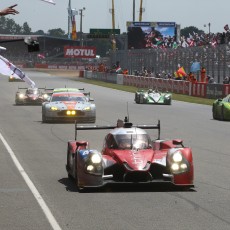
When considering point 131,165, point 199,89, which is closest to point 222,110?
point 131,165

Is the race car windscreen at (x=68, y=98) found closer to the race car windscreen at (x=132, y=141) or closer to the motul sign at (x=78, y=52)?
the race car windscreen at (x=132, y=141)

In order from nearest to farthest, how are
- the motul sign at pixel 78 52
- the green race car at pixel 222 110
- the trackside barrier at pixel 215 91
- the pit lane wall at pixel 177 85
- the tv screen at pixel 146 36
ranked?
the green race car at pixel 222 110
the trackside barrier at pixel 215 91
the pit lane wall at pixel 177 85
the tv screen at pixel 146 36
the motul sign at pixel 78 52

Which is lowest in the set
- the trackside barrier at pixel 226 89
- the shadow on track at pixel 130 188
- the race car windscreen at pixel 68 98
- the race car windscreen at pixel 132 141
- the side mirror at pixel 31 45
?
the trackside barrier at pixel 226 89

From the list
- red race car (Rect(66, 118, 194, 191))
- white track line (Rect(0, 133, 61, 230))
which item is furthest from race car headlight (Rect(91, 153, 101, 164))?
white track line (Rect(0, 133, 61, 230))

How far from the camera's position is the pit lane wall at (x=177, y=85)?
47.8m

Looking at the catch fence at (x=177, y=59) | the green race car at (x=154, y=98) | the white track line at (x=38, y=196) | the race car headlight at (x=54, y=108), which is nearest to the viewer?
the white track line at (x=38, y=196)

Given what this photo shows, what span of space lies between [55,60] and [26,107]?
117976mm

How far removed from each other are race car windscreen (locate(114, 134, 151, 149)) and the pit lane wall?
1230 inches

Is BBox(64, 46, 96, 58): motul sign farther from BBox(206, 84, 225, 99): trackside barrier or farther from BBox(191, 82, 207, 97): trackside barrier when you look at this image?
BBox(206, 84, 225, 99): trackside barrier

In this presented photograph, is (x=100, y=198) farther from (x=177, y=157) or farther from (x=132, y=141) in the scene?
(x=132, y=141)

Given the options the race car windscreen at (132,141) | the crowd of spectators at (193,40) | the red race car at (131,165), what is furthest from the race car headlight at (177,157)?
the crowd of spectators at (193,40)

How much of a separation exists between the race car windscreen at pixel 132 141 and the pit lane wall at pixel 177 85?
31.2m

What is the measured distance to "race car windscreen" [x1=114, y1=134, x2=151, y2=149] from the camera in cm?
1377

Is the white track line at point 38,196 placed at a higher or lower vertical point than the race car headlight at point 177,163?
lower
